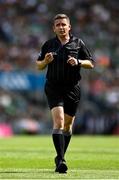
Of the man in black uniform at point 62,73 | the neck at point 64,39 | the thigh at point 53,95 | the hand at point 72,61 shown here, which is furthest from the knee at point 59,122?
the neck at point 64,39

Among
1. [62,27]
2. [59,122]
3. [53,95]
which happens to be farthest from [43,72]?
[59,122]

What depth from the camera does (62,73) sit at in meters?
9.18

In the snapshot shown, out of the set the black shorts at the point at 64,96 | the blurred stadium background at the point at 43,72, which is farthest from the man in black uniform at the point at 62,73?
the blurred stadium background at the point at 43,72

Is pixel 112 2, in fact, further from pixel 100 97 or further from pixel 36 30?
pixel 100 97

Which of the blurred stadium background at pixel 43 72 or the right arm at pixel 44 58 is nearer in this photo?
the right arm at pixel 44 58

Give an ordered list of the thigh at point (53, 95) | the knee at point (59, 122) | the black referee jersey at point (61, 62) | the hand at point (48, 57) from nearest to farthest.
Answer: the knee at point (59, 122)
the hand at point (48, 57)
the thigh at point (53, 95)
the black referee jersey at point (61, 62)

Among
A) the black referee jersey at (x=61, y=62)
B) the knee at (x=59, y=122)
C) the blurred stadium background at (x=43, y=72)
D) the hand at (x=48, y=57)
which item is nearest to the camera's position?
the knee at (x=59, y=122)

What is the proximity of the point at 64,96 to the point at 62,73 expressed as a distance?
0.31 metres

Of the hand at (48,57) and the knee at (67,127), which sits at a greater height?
the hand at (48,57)

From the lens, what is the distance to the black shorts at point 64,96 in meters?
9.05

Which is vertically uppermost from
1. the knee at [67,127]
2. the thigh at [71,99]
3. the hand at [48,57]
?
the hand at [48,57]

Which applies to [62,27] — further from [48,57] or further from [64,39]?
[48,57]

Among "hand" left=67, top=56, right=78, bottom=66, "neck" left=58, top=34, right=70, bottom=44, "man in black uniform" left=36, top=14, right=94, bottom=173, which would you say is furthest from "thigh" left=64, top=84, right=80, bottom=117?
"neck" left=58, top=34, right=70, bottom=44

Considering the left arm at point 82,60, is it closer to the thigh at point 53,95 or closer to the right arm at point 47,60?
the right arm at point 47,60
